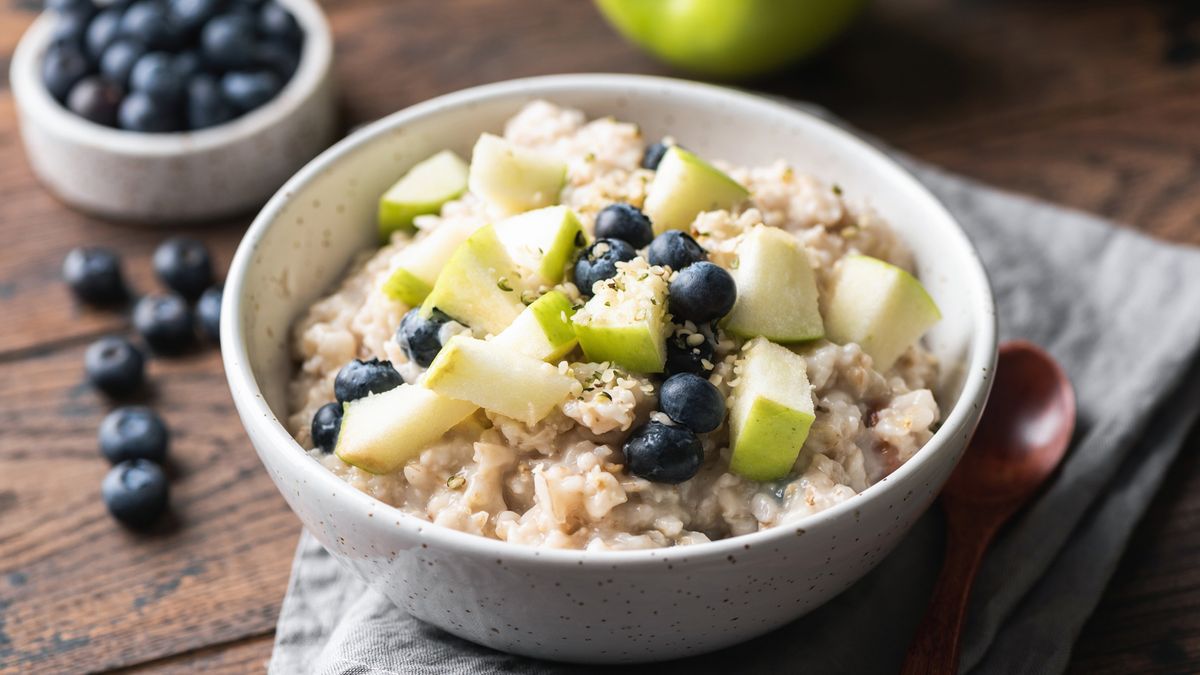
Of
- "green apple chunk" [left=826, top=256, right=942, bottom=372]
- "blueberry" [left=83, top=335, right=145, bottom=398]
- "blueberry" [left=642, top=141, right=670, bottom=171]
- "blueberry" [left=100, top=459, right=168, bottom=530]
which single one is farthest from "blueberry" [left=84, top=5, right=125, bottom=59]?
"green apple chunk" [left=826, top=256, right=942, bottom=372]

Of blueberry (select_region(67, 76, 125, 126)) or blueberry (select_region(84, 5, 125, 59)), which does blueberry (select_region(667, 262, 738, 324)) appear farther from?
blueberry (select_region(84, 5, 125, 59))

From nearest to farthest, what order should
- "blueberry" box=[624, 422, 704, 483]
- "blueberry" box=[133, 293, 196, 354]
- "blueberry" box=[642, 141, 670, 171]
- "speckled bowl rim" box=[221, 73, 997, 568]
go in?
1. "speckled bowl rim" box=[221, 73, 997, 568]
2. "blueberry" box=[624, 422, 704, 483]
3. "blueberry" box=[642, 141, 670, 171]
4. "blueberry" box=[133, 293, 196, 354]

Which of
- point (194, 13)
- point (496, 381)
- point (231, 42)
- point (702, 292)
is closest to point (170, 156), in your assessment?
point (231, 42)

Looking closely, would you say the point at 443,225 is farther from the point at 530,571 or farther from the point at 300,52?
the point at 300,52

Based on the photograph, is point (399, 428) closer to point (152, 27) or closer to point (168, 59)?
point (168, 59)

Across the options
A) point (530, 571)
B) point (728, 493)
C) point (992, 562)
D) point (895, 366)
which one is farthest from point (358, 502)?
point (992, 562)
